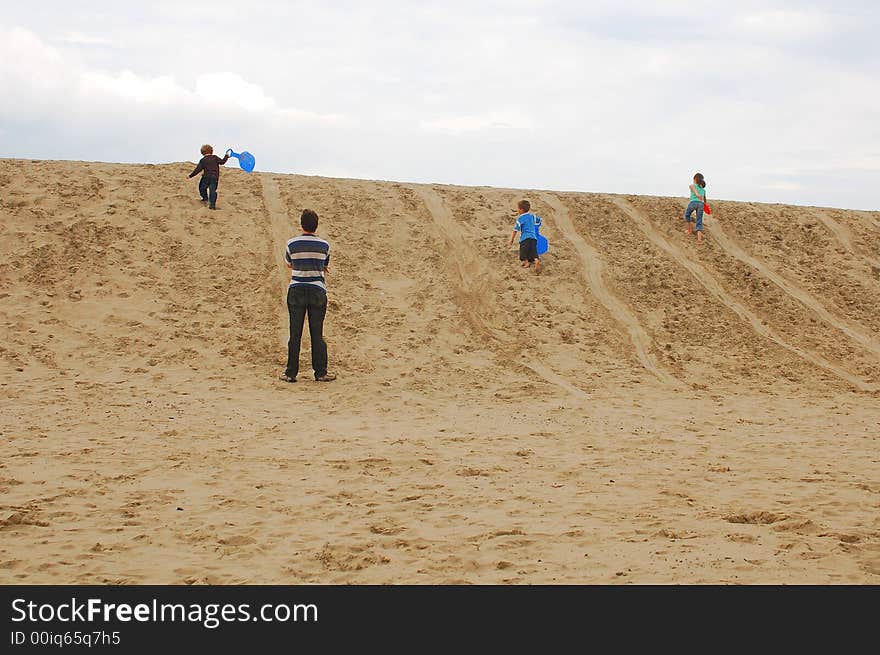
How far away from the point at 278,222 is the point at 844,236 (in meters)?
11.2

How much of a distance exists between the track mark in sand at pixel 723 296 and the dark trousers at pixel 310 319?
698 cm

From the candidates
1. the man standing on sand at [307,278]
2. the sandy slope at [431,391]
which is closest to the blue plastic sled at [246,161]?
the sandy slope at [431,391]

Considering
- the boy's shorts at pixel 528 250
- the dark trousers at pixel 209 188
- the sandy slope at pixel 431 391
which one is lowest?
the sandy slope at pixel 431 391

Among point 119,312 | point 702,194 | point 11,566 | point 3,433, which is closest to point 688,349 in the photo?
point 702,194

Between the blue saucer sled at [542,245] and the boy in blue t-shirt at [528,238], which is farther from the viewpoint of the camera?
the blue saucer sled at [542,245]

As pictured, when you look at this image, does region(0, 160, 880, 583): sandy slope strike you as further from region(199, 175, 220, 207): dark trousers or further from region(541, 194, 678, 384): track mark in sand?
region(199, 175, 220, 207): dark trousers

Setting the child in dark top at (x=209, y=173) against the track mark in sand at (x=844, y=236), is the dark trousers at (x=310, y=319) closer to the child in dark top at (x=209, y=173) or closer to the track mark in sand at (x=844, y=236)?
the child in dark top at (x=209, y=173)

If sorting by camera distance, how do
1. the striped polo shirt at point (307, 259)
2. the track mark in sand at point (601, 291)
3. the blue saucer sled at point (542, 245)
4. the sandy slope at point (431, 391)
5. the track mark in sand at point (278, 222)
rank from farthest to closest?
the blue saucer sled at point (542, 245) → the track mark in sand at point (278, 222) → the track mark in sand at point (601, 291) → the striped polo shirt at point (307, 259) → the sandy slope at point (431, 391)

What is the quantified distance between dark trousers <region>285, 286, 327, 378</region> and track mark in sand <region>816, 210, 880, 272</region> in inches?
445

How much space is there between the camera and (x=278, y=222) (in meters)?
14.9

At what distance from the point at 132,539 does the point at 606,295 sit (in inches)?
407

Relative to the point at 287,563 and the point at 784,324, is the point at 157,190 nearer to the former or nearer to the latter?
the point at 784,324

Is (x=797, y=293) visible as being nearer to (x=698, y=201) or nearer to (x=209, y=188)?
(x=698, y=201)

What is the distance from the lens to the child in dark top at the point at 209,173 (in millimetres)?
14547
